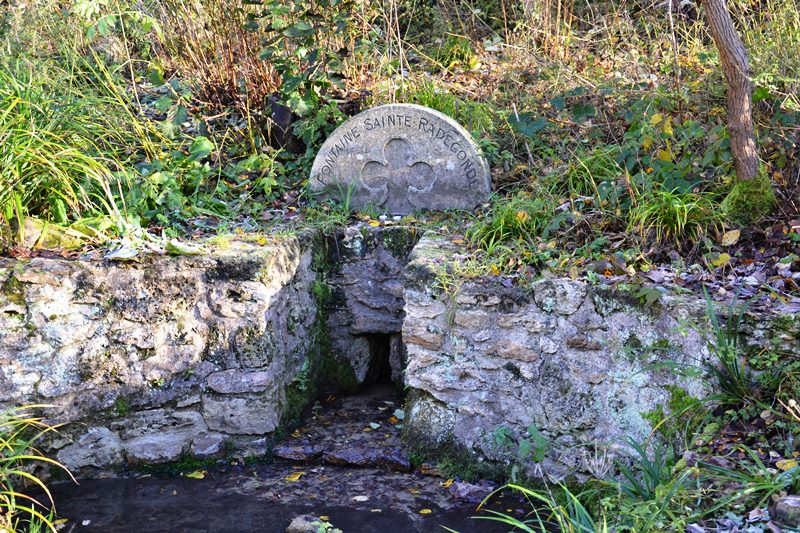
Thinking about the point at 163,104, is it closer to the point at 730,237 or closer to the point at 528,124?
the point at 528,124

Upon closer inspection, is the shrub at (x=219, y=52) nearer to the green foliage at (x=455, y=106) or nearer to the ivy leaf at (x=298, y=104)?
the ivy leaf at (x=298, y=104)

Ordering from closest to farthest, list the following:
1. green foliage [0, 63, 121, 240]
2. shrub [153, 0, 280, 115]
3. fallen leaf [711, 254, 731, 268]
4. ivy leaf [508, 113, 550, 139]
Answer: fallen leaf [711, 254, 731, 268] → green foliage [0, 63, 121, 240] → ivy leaf [508, 113, 550, 139] → shrub [153, 0, 280, 115]

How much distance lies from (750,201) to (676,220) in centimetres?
40

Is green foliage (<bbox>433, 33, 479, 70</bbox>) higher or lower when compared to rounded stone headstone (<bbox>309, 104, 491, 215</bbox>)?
higher

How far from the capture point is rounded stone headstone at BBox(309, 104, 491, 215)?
187 inches

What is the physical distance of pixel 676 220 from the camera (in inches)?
151

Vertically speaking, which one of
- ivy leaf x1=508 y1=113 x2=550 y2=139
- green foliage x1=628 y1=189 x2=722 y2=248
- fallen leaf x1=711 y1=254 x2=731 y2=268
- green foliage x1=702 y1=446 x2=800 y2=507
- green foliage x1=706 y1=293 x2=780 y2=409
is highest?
ivy leaf x1=508 y1=113 x2=550 y2=139

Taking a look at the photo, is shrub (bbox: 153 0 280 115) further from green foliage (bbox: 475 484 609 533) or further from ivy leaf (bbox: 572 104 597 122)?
green foliage (bbox: 475 484 609 533)

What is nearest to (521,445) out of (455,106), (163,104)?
(455,106)

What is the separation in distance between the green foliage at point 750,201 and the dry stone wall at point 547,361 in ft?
2.38

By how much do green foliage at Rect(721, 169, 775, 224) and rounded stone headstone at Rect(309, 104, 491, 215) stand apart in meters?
1.43

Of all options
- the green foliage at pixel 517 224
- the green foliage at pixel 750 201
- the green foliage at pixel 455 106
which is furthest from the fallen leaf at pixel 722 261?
the green foliage at pixel 455 106

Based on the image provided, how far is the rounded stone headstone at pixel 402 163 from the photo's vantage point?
4.75 metres

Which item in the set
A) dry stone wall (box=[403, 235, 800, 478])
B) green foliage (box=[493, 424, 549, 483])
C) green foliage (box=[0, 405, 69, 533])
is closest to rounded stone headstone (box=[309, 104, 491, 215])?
dry stone wall (box=[403, 235, 800, 478])
